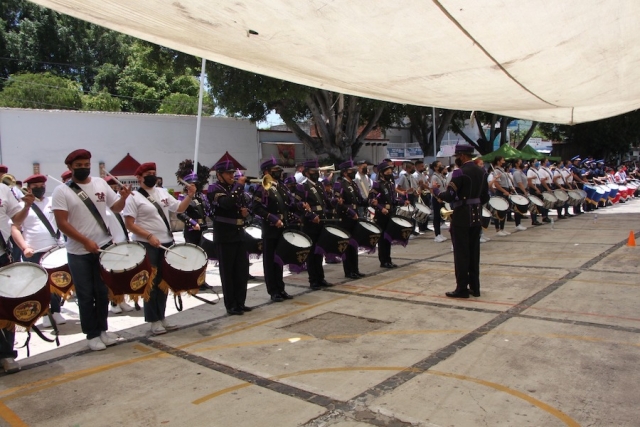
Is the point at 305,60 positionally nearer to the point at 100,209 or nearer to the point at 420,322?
the point at 100,209

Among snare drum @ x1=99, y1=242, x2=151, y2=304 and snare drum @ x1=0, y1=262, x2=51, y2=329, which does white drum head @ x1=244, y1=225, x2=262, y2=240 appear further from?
snare drum @ x1=0, y1=262, x2=51, y2=329

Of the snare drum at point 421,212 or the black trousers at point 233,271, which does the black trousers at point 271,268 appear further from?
the snare drum at point 421,212

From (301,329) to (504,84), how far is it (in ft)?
10.4

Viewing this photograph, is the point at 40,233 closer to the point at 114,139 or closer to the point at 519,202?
the point at 519,202

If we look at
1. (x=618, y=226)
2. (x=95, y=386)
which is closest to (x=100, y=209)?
(x=95, y=386)

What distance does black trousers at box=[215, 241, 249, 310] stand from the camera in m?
6.12

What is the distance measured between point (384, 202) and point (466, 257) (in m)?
2.29

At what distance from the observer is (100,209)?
4.99 meters

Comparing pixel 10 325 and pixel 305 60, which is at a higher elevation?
pixel 305 60

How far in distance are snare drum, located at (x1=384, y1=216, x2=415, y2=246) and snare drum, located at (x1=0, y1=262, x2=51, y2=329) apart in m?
5.28

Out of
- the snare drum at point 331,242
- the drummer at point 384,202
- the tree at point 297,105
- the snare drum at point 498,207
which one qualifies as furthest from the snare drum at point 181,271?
the tree at point 297,105

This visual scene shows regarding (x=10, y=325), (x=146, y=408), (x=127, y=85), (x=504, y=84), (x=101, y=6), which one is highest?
(x=127, y=85)

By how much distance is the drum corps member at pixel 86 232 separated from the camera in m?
4.71

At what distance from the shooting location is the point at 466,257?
650cm
